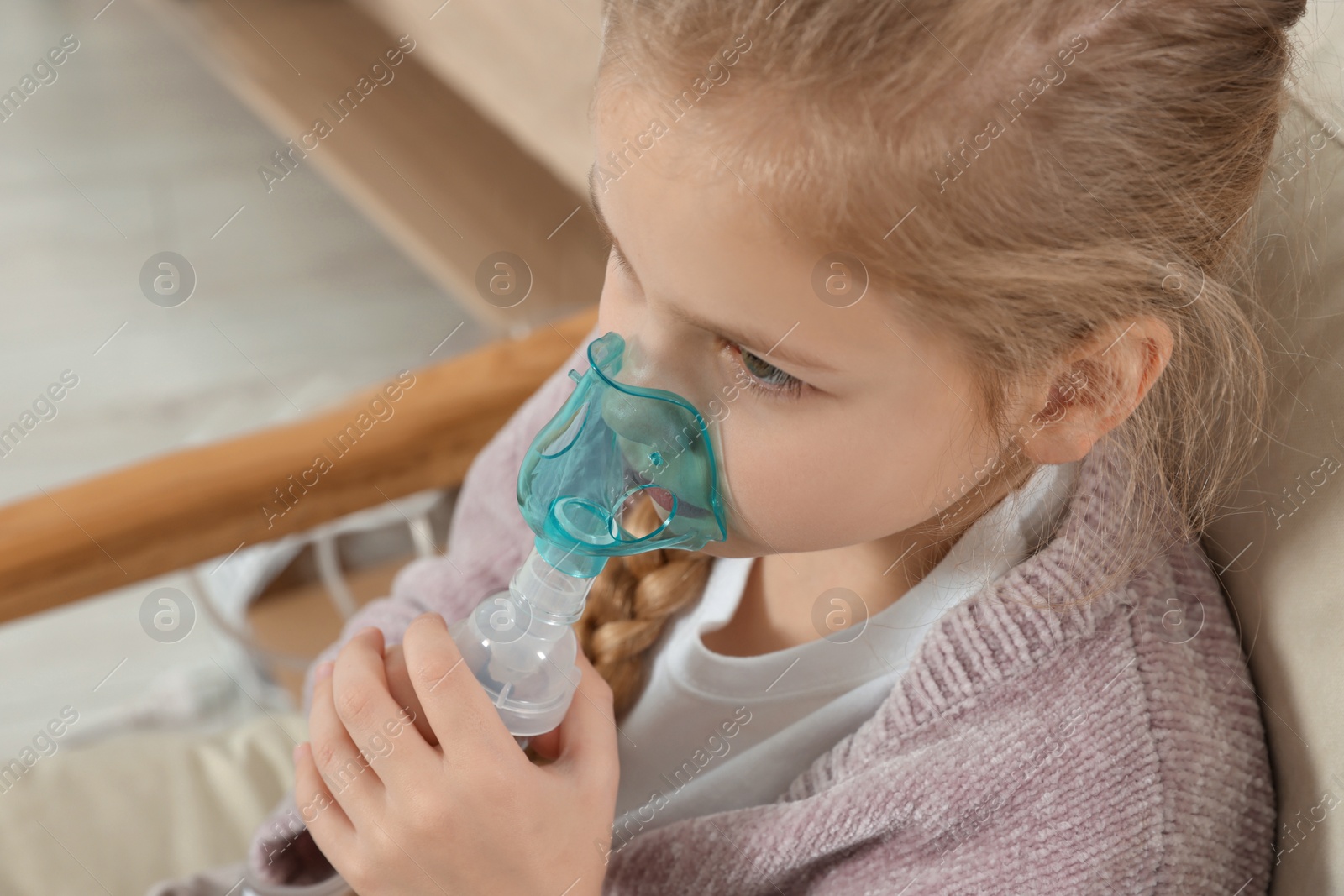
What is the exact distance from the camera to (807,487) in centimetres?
58

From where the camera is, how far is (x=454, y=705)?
0.62m

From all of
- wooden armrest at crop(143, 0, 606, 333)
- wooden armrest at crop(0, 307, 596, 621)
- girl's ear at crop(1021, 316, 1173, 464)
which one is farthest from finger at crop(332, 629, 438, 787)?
wooden armrest at crop(143, 0, 606, 333)

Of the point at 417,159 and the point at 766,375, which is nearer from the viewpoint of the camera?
the point at 766,375

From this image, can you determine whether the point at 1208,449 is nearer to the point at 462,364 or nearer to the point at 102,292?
the point at 462,364

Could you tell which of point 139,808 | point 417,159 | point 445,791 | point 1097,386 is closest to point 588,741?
point 445,791

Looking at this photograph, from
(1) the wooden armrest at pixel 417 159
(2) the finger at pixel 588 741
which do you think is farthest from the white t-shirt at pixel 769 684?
(1) the wooden armrest at pixel 417 159

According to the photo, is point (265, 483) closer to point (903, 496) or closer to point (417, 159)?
point (903, 496)

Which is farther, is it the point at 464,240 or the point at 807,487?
the point at 464,240

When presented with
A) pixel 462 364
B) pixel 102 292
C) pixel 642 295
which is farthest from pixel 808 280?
pixel 102 292

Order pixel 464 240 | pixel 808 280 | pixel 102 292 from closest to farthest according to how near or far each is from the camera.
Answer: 1. pixel 808 280
2. pixel 464 240
3. pixel 102 292

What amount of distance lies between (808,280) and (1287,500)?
30 centimetres

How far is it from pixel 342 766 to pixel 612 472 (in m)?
0.22

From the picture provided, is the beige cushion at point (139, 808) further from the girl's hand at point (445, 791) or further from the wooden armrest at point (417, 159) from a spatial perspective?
the wooden armrest at point (417, 159)

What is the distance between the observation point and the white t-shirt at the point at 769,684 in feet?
2.21
